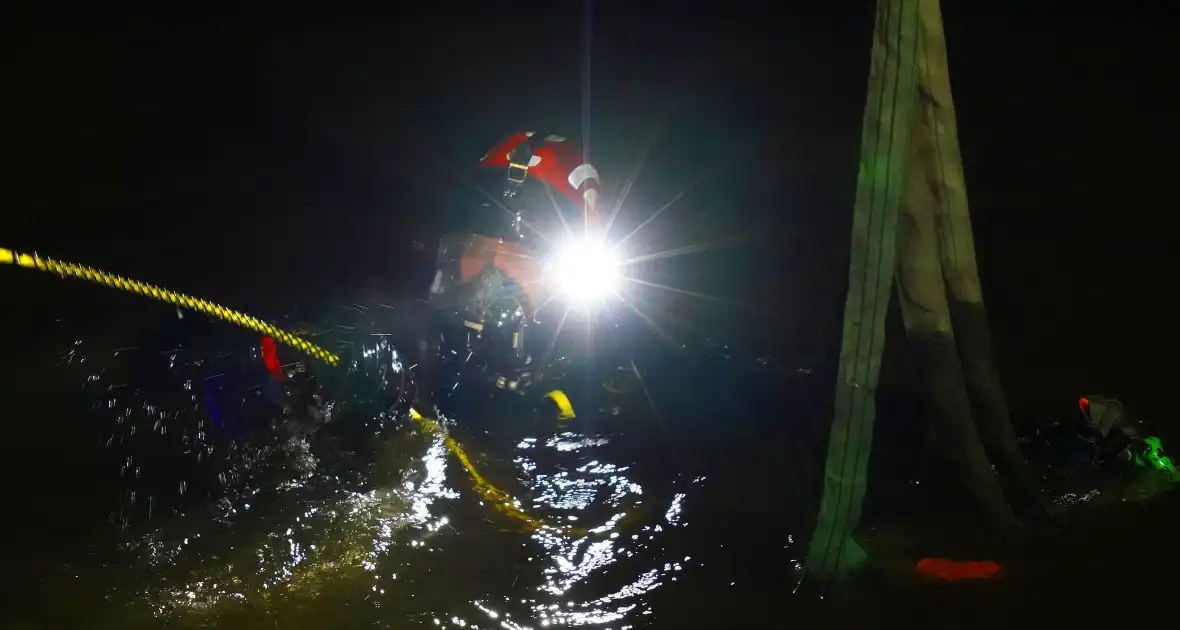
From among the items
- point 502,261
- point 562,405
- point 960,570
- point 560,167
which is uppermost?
point 560,167

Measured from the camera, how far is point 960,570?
13.2ft

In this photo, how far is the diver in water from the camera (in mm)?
5898

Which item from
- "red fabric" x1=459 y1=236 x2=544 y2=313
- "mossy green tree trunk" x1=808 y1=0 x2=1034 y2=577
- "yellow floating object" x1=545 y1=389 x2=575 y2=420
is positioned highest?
"red fabric" x1=459 y1=236 x2=544 y2=313

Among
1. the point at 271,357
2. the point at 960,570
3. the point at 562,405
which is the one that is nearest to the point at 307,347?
the point at 271,357

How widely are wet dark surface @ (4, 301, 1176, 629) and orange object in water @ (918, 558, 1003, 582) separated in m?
0.05

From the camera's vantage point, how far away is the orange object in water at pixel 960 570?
4.01m

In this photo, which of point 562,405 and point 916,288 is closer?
point 916,288

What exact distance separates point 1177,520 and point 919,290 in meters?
2.09

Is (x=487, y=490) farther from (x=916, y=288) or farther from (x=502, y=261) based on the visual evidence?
(x=916, y=288)

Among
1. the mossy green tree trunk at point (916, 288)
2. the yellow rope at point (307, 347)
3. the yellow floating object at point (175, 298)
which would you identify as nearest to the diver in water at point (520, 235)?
the yellow rope at point (307, 347)

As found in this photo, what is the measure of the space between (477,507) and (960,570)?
2.61 m

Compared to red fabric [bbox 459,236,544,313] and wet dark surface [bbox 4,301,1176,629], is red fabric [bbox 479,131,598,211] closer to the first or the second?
red fabric [bbox 459,236,544,313]

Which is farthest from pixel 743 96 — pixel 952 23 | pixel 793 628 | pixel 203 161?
pixel 793 628

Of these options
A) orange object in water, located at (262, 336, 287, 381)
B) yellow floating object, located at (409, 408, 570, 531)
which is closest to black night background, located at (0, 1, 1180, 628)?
yellow floating object, located at (409, 408, 570, 531)
